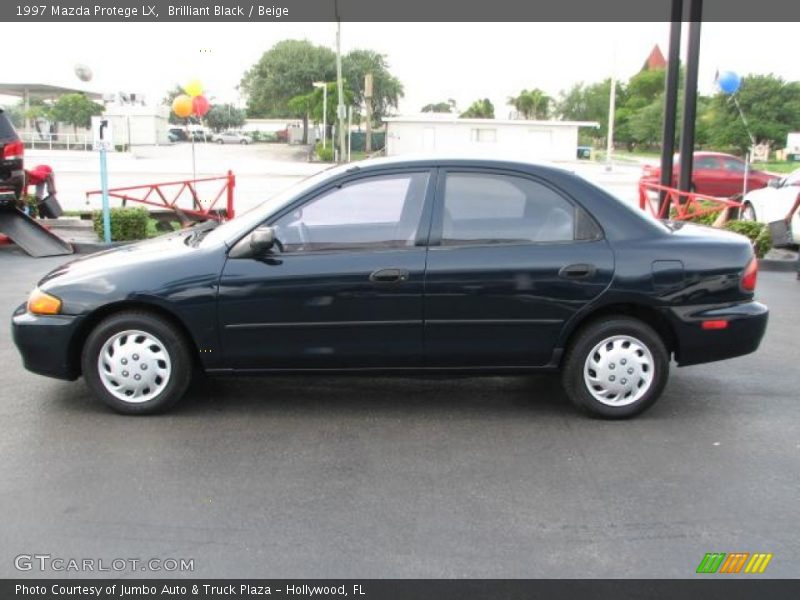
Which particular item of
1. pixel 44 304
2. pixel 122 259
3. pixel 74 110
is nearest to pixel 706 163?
pixel 122 259

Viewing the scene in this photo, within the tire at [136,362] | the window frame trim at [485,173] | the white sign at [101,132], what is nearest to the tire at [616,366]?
the window frame trim at [485,173]

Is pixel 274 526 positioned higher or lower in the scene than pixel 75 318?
lower

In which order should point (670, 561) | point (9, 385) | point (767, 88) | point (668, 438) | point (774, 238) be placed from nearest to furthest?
point (670, 561)
point (668, 438)
point (9, 385)
point (774, 238)
point (767, 88)

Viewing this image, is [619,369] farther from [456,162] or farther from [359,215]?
[359,215]

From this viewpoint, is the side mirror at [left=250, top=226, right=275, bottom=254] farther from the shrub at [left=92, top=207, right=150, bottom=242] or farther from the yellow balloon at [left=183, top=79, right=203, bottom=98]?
the yellow balloon at [left=183, top=79, right=203, bottom=98]

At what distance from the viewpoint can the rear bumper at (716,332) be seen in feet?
16.5

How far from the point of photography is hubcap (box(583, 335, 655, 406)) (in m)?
4.98

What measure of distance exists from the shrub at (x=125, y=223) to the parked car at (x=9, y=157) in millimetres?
1238

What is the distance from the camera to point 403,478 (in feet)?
13.8

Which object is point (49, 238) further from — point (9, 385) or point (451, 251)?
point (451, 251)

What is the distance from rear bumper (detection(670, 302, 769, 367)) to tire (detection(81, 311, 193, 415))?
9.90 feet

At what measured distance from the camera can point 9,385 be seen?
571cm
